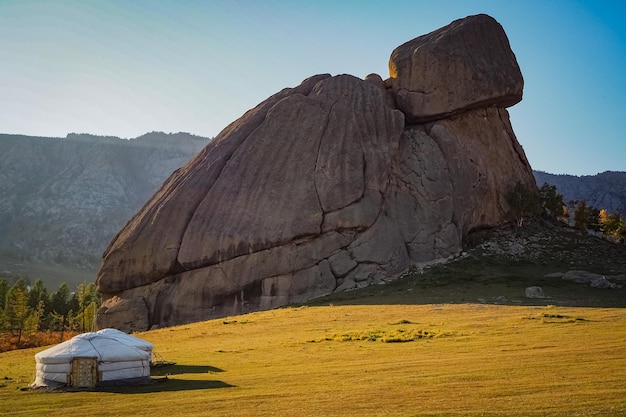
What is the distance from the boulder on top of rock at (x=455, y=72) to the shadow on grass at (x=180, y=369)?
53.3m

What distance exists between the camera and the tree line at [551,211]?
76500 mm

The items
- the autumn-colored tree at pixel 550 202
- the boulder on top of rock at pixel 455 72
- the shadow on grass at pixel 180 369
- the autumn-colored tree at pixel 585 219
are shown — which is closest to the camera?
the shadow on grass at pixel 180 369

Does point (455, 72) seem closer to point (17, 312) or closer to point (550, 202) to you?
point (550, 202)

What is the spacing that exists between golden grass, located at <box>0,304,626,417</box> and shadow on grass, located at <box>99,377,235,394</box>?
90mm

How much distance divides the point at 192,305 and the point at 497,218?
40.6 meters

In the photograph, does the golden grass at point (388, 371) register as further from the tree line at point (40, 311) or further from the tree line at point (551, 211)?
the tree line at point (40, 311)

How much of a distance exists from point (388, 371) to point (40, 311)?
270 feet

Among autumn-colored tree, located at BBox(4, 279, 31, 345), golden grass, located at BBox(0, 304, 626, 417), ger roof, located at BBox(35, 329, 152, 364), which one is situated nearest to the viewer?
golden grass, located at BBox(0, 304, 626, 417)

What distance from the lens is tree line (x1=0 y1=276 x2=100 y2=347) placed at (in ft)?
271

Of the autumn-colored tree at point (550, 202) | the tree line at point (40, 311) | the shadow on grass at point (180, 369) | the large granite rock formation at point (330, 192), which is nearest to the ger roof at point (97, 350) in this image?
the shadow on grass at point (180, 369)

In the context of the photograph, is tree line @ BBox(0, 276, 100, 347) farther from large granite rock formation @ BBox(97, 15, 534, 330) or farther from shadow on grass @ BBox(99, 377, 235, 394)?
shadow on grass @ BBox(99, 377, 235, 394)

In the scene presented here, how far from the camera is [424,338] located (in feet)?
113

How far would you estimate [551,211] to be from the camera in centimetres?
8300

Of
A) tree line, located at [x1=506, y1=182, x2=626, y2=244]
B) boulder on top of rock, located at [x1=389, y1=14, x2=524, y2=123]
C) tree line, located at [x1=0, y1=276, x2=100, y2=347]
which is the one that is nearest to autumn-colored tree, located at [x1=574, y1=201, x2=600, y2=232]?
tree line, located at [x1=506, y1=182, x2=626, y2=244]
